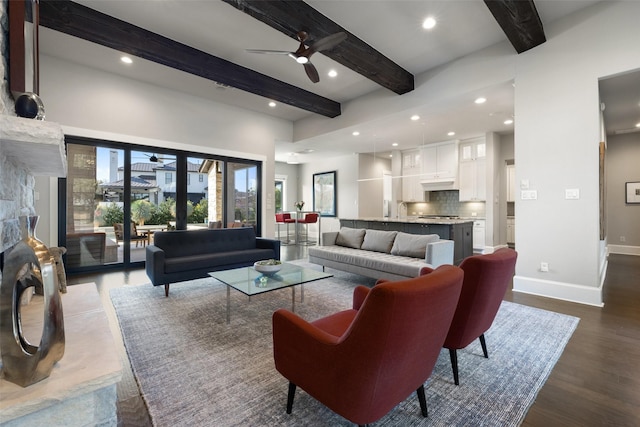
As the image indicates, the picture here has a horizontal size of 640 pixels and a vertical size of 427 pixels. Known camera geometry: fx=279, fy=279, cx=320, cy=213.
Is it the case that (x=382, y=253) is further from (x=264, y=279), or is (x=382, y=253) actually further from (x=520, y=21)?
(x=520, y=21)

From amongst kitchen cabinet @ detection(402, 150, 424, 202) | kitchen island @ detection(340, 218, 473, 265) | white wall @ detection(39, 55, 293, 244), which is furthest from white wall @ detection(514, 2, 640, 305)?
white wall @ detection(39, 55, 293, 244)

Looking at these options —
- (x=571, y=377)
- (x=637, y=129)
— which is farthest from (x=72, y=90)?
(x=637, y=129)

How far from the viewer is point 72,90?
4305mm

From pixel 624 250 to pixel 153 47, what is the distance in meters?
10.1

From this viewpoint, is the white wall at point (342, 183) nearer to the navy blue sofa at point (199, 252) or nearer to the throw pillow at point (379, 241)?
the throw pillow at point (379, 241)

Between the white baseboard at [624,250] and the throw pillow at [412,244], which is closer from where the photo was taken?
the throw pillow at [412,244]

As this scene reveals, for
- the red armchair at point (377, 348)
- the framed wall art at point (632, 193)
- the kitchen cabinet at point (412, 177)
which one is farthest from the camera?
the kitchen cabinet at point (412, 177)

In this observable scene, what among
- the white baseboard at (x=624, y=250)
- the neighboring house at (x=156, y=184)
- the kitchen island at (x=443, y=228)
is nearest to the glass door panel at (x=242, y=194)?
the neighboring house at (x=156, y=184)

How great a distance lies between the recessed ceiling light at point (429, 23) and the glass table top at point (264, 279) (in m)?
3.19

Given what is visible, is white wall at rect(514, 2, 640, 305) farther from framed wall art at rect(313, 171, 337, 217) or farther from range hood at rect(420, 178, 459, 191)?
framed wall art at rect(313, 171, 337, 217)

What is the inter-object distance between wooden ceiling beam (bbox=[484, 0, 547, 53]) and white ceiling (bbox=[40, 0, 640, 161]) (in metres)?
0.21

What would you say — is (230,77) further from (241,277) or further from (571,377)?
(571,377)

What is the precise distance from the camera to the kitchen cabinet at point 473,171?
23.0 feet

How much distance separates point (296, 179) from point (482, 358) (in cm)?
969
